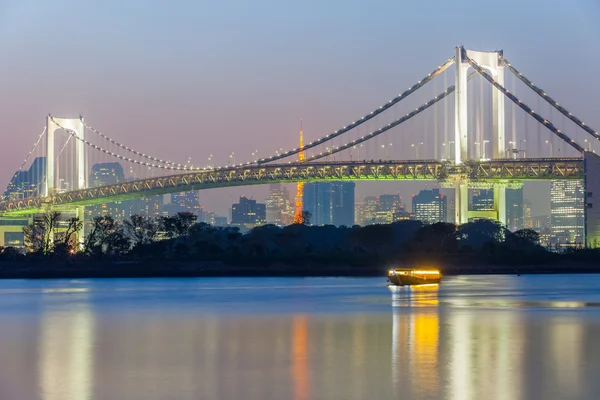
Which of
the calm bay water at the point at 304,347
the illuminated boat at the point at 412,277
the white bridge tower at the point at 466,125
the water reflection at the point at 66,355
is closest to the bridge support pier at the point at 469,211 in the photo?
the white bridge tower at the point at 466,125

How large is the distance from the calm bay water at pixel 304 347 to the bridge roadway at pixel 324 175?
538 inches

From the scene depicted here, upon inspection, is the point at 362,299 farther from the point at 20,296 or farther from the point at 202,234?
the point at 202,234

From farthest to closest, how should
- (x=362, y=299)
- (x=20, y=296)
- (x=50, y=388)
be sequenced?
Answer: (x=20, y=296), (x=362, y=299), (x=50, y=388)

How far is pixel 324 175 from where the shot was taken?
59.0 meters

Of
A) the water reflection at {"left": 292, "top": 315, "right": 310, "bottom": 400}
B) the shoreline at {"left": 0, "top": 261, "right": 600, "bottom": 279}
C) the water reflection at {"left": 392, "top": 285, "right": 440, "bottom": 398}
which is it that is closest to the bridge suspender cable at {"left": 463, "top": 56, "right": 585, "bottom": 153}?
the shoreline at {"left": 0, "top": 261, "right": 600, "bottom": 279}

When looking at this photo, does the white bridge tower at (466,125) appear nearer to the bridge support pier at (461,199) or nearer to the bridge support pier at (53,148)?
the bridge support pier at (461,199)

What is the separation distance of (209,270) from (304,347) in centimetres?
4055

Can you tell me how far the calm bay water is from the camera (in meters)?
17.8

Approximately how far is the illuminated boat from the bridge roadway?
6.13 meters

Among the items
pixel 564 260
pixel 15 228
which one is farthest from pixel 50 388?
pixel 15 228

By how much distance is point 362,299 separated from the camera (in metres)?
37.8

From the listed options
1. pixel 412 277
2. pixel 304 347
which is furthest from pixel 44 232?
pixel 304 347

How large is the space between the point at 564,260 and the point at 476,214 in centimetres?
914

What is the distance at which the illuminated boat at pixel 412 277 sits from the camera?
48156 mm
